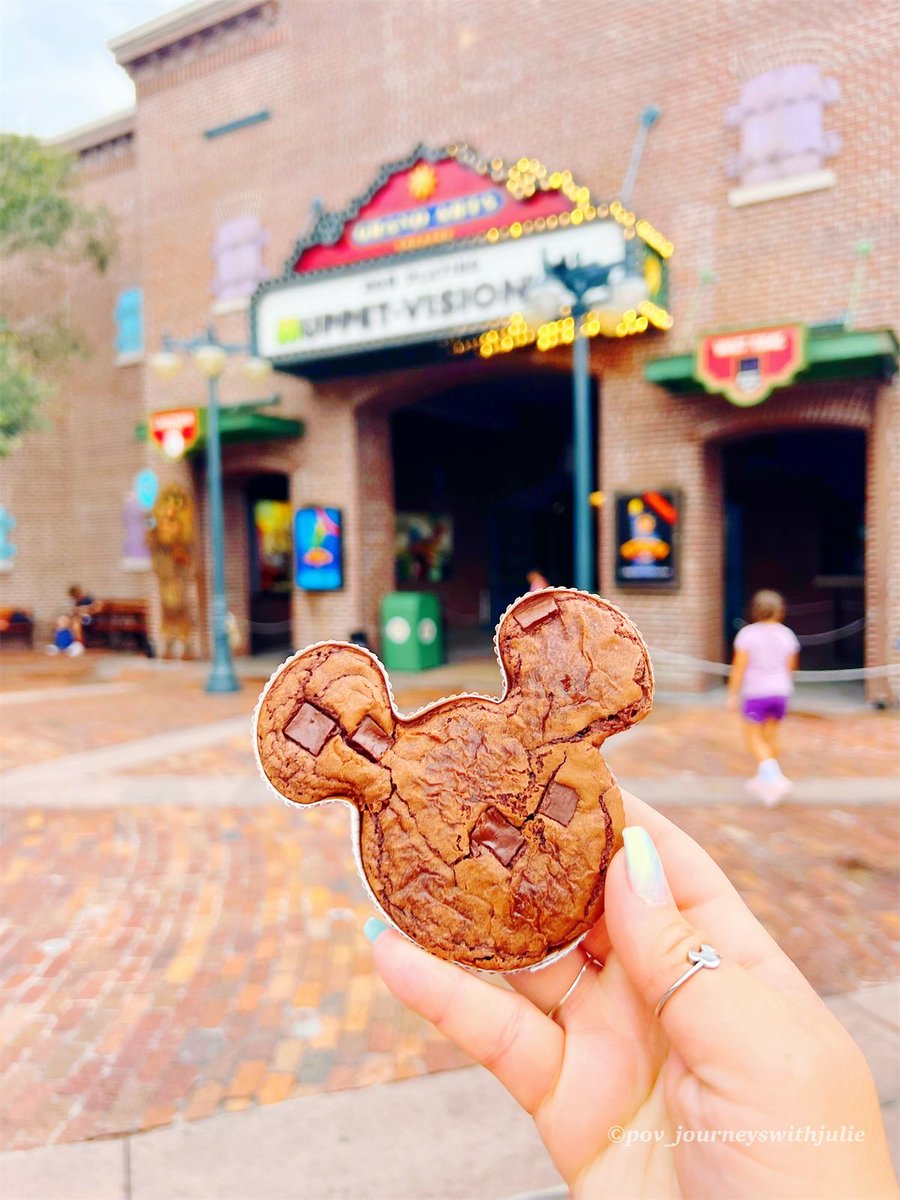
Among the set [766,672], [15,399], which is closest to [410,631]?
[766,672]

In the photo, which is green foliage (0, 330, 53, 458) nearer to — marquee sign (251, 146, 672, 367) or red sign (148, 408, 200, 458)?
red sign (148, 408, 200, 458)

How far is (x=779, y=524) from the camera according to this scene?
16625mm

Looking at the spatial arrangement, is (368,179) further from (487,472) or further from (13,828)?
(13,828)

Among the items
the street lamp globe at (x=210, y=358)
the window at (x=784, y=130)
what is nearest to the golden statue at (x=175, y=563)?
the street lamp globe at (x=210, y=358)

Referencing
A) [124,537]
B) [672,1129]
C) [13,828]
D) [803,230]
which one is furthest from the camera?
[124,537]

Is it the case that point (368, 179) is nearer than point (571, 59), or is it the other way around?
point (571, 59)

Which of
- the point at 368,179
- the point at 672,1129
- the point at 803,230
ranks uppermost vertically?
the point at 368,179

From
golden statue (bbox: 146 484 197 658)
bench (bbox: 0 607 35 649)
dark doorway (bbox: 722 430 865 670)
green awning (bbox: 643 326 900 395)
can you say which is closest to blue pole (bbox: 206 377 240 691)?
golden statue (bbox: 146 484 197 658)

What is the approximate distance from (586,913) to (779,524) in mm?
16286

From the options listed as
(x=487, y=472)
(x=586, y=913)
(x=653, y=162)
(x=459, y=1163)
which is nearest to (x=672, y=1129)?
(x=586, y=913)

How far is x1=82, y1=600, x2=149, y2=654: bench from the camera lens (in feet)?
59.1

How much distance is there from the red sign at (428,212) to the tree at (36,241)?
5568 millimetres

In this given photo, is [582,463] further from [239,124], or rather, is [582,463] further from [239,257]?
[239,124]

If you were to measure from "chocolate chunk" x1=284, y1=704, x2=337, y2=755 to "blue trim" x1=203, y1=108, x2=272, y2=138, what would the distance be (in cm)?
1523
